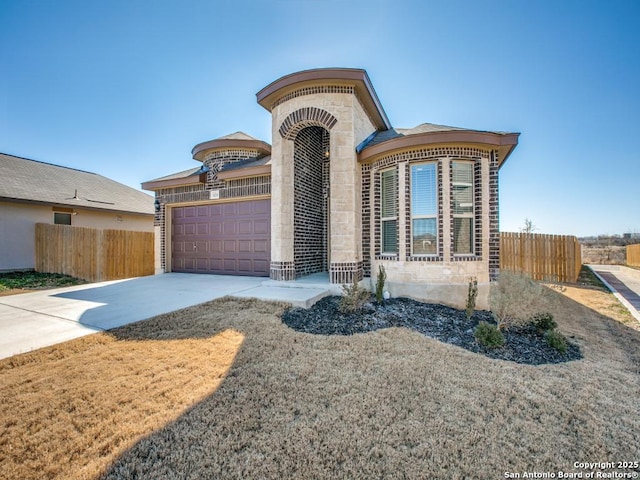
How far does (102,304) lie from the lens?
5.77 metres

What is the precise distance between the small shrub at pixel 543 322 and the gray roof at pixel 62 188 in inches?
641

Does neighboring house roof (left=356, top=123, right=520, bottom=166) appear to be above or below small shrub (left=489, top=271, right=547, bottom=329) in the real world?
above

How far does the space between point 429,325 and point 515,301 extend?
1.40m

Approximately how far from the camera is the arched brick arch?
6953 mm

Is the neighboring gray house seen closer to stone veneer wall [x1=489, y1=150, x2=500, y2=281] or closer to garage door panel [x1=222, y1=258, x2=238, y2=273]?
garage door panel [x1=222, y1=258, x2=238, y2=273]

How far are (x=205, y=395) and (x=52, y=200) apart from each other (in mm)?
13893

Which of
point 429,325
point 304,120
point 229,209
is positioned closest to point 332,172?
point 304,120

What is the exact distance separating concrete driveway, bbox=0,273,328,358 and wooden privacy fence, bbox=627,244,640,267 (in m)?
20.9

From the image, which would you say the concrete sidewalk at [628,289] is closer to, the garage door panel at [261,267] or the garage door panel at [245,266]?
the garage door panel at [261,267]

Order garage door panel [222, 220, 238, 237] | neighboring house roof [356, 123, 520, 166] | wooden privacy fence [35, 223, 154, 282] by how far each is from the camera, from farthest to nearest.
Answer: wooden privacy fence [35, 223, 154, 282]
garage door panel [222, 220, 238, 237]
neighboring house roof [356, 123, 520, 166]

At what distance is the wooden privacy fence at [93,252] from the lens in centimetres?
963

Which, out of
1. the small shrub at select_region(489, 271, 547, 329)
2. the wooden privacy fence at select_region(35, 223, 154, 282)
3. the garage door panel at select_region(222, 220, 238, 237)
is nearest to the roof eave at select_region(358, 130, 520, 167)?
the small shrub at select_region(489, 271, 547, 329)

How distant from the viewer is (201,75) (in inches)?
347

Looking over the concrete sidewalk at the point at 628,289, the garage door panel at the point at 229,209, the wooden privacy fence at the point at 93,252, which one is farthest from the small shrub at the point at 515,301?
the wooden privacy fence at the point at 93,252
